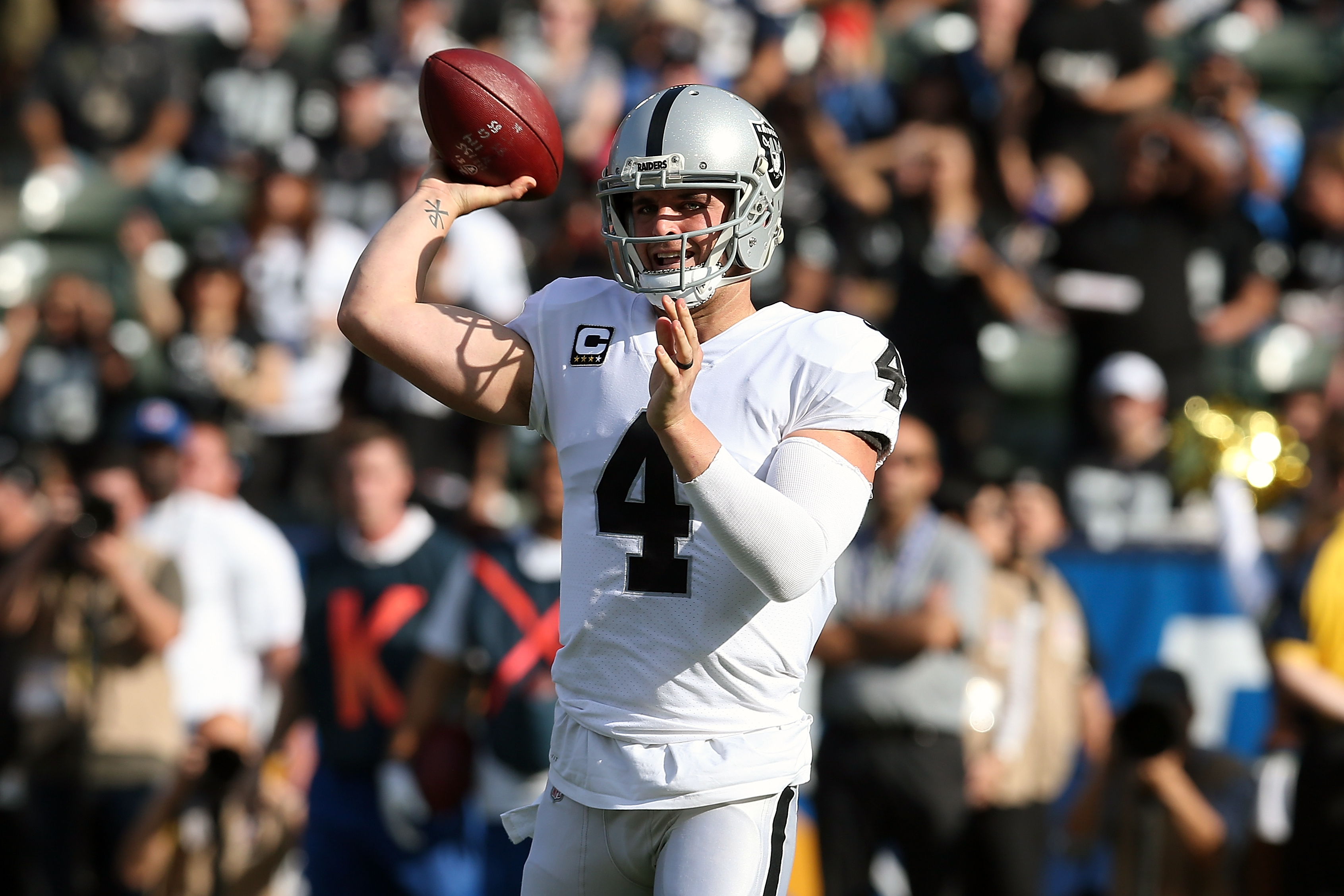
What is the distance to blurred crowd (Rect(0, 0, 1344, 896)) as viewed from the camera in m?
5.26

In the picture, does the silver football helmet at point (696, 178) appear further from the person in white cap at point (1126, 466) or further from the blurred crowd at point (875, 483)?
the person in white cap at point (1126, 466)

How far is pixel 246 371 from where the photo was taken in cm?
760

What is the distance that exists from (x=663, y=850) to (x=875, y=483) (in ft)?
10.7

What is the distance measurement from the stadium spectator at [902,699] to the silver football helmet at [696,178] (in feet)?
8.59

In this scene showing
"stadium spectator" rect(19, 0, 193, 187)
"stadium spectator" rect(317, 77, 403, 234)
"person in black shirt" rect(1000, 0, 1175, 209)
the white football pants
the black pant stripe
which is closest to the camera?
the white football pants

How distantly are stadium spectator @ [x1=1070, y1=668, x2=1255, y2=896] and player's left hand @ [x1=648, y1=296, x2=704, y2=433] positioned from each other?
9.60ft

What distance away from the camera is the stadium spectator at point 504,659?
5.10m

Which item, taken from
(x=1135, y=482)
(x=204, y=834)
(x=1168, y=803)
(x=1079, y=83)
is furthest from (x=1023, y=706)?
(x=1079, y=83)

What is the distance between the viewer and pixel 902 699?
5.26 m

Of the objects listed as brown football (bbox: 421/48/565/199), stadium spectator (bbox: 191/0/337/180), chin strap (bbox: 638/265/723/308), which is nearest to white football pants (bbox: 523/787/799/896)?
chin strap (bbox: 638/265/723/308)

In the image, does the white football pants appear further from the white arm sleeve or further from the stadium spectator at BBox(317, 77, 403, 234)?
the stadium spectator at BBox(317, 77, 403, 234)

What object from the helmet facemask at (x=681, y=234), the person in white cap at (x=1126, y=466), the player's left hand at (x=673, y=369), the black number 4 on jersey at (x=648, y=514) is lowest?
the person in white cap at (x=1126, y=466)

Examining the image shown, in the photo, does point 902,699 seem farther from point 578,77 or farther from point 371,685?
point 578,77

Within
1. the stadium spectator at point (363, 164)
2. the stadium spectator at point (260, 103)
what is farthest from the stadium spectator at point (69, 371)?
the stadium spectator at point (260, 103)
